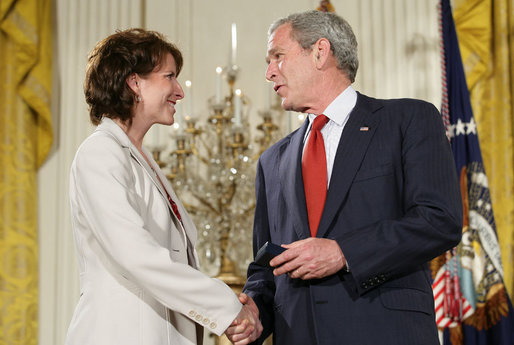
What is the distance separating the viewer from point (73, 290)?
4281 mm

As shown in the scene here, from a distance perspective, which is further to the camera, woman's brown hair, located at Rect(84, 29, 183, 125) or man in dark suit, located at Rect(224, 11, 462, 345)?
woman's brown hair, located at Rect(84, 29, 183, 125)

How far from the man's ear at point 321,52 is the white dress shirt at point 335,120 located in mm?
137

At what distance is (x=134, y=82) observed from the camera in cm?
210

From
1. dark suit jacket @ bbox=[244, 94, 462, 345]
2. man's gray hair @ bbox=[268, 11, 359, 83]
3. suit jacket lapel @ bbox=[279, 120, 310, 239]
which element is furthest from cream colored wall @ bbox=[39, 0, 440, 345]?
dark suit jacket @ bbox=[244, 94, 462, 345]

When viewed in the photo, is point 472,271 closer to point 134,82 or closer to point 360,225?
point 360,225

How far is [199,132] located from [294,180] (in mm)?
2058

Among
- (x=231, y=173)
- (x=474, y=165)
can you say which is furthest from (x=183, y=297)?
(x=474, y=165)

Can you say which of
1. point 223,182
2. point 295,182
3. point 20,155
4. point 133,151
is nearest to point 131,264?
point 133,151

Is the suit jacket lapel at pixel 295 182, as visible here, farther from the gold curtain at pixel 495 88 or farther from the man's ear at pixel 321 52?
the gold curtain at pixel 495 88

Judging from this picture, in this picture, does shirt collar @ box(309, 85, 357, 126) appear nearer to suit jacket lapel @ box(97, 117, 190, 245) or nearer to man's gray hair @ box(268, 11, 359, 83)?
man's gray hair @ box(268, 11, 359, 83)

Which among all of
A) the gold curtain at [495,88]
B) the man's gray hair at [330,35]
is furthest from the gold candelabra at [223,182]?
the man's gray hair at [330,35]

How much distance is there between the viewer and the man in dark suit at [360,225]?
5.84ft

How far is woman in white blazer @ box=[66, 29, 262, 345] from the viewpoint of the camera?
5.60 feet

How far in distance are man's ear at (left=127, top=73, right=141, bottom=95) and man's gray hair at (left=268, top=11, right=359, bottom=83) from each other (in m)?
0.62
